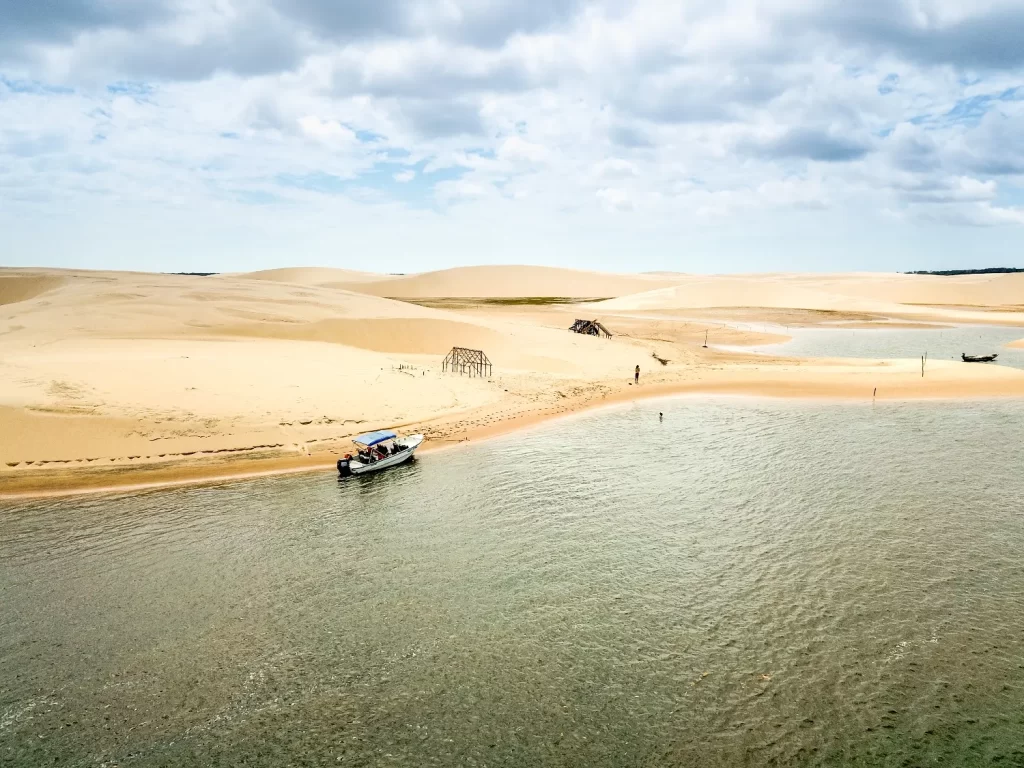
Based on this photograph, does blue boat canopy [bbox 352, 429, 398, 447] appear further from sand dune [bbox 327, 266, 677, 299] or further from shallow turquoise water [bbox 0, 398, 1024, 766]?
sand dune [bbox 327, 266, 677, 299]

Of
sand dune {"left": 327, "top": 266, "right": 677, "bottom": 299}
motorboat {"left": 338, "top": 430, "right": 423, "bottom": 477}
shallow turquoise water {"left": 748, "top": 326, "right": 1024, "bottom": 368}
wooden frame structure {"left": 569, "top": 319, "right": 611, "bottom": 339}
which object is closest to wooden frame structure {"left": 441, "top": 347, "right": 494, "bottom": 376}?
motorboat {"left": 338, "top": 430, "right": 423, "bottom": 477}

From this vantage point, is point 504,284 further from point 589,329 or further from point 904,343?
point 904,343

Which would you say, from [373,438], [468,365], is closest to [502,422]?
[373,438]

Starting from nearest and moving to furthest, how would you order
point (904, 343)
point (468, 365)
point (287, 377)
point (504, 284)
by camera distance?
point (287, 377) → point (468, 365) → point (904, 343) → point (504, 284)

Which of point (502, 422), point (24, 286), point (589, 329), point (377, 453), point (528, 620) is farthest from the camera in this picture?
point (24, 286)

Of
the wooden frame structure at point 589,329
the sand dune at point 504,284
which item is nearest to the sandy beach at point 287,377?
Answer: the wooden frame structure at point 589,329

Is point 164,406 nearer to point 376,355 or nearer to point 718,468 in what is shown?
point 376,355

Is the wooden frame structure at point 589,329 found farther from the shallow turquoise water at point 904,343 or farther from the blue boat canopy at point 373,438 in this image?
the blue boat canopy at point 373,438
